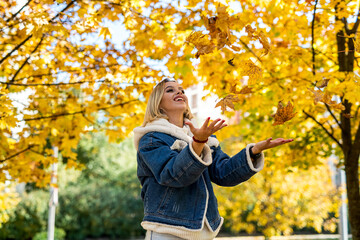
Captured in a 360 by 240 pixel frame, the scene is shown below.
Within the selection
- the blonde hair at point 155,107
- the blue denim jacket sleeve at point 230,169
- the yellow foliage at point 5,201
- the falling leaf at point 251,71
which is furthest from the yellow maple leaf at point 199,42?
the yellow foliage at point 5,201

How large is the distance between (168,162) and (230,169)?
367 millimetres

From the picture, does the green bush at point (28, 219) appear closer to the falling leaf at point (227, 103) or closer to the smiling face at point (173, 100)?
the smiling face at point (173, 100)

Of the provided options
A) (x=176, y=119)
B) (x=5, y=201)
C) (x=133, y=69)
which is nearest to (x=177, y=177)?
(x=176, y=119)

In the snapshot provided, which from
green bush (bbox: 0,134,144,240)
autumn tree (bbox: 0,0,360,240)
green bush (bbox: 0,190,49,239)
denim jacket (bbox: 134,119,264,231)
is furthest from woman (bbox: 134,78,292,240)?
green bush (bbox: 0,190,49,239)

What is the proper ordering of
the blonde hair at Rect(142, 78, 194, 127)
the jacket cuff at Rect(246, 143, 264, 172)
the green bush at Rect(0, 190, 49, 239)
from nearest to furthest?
the jacket cuff at Rect(246, 143, 264, 172), the blonde hair at Rect(142, 78, 194, 127), the green bush at Rect(0, 190, 49, 239)

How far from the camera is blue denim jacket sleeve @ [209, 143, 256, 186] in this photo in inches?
78.1

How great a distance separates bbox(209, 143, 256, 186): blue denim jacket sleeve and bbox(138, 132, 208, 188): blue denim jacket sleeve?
263 millimetres

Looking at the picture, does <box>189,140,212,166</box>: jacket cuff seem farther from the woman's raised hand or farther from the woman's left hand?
the woman's left hand

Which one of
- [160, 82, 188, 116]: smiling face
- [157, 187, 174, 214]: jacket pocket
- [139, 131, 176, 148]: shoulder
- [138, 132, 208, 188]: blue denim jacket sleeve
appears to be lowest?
[157, 187, 174, 214]: jacket pocket

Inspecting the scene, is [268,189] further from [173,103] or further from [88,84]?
[173,103]

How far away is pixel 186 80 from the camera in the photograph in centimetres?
448

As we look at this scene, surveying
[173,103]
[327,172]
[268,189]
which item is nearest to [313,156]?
[173,103]

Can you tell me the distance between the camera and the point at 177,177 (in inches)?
71.2

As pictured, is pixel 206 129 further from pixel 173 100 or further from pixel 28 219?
pixel 28 219
